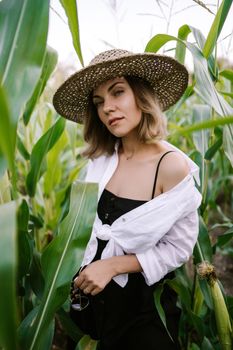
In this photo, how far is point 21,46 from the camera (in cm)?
48

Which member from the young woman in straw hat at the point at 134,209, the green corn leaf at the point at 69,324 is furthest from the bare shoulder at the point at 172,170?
the green corn leaf at the point at 69,324

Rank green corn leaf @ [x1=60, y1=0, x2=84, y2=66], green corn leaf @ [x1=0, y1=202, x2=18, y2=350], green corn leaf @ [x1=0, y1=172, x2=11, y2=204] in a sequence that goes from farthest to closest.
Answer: green corn leaf @ [x1=0, y1=172, x2=11, y2=204] < green corn leaf @ [x1=60, y1=0, x2=84, y2=66] < green corn leaf @ [x1=0, y1=202, x2=18, y2=350]

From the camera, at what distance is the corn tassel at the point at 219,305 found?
0.69 m

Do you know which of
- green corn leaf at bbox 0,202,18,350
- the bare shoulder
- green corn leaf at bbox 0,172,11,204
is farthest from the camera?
the bare shoulder

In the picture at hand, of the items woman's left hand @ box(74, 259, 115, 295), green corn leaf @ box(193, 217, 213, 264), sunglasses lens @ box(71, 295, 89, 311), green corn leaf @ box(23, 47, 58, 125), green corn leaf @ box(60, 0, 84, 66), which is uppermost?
green corn leaf @ box(60, 0, 84, 66)

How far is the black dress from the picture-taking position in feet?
2.64

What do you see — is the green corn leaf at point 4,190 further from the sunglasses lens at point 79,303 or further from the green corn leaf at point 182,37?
the green corn leaf at point 182,37

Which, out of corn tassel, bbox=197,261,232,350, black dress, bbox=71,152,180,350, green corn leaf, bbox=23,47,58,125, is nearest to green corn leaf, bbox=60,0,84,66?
green corn leaf, bbox=23,47,58,125

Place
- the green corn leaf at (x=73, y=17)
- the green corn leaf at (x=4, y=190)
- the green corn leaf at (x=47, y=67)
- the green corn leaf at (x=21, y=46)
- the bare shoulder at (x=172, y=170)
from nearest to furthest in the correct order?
1. the green corn leaf at (x=21, y=46)
2. the green corn leaf at (x=73, y=17)
3. the green corn leaf at (x=4, y=190)
4. the bare shoulder at (x=172, y=170)
5. the green corn leaf at (x=47, y=67)

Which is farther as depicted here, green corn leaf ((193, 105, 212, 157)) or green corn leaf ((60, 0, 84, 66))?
green corn leaf ((193, 105, 212, 157))

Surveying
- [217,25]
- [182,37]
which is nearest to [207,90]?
[217,25]

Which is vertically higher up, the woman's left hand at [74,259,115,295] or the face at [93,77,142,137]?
the face at [93,77,142,137]

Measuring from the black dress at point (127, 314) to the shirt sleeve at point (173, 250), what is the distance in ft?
0.29

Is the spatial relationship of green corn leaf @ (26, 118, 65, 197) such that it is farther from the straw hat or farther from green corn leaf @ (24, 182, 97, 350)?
green corn leaf @ (24, 182, 97, 350)
